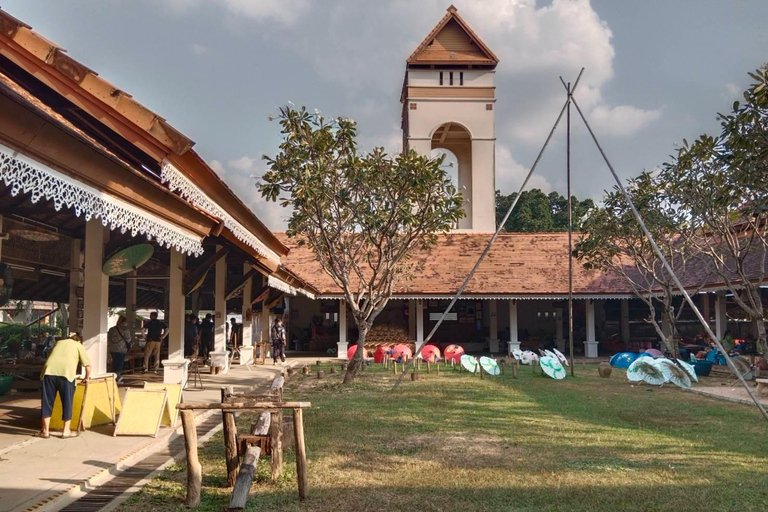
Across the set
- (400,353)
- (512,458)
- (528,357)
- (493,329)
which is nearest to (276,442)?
(512,458)

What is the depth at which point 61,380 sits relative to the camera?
7.00 meters

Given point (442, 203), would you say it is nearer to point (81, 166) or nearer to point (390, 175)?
point (390, 175)

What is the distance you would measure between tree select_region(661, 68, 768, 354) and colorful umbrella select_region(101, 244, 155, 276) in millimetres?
7053

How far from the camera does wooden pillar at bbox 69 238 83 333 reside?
1110cm

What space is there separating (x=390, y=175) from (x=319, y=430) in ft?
20.4

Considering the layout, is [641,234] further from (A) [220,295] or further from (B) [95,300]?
(B) [95,300]


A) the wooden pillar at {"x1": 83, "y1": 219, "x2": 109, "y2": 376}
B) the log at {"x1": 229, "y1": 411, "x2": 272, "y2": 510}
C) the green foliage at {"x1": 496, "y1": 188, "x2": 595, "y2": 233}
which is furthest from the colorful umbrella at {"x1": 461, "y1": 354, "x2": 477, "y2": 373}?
the green foliage at {"x1": 496, "y1": 188, "x2": 595, "y2": 233}

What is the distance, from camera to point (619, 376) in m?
16.1

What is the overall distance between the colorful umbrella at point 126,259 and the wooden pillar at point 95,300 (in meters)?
0.12

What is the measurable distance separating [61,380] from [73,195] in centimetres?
311

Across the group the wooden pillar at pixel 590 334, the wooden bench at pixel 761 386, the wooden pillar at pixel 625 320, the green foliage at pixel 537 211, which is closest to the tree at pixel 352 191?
the wooden bench at pixel 761 386

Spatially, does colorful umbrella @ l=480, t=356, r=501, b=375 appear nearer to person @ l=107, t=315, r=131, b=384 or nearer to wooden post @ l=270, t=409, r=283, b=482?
Result: person @ l=107, t=315, r=131, b=384

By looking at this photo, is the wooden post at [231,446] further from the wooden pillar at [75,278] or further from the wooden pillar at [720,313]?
the wooden pillar at [720,313]

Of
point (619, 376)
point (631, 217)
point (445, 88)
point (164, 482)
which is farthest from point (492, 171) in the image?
point (164, 482)
